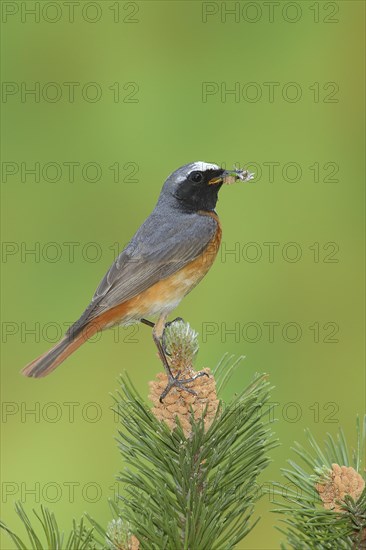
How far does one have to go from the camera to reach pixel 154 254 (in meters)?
3.75

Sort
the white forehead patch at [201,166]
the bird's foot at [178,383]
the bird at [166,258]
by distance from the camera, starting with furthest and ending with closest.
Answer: the white forehead patch at [201,166]
the bird at [166,258]
the bird's foot at [178,383]

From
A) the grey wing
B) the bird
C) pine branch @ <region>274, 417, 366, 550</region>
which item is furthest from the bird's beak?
pine branch @ <region>274, 417, 366, 550</region>

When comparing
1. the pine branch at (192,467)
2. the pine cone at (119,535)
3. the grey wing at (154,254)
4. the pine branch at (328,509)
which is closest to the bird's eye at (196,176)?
the grey wing at (154,254)

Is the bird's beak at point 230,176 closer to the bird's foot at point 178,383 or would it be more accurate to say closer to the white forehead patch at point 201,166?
the white forehead patch at point 201,166

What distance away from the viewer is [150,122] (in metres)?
4.83

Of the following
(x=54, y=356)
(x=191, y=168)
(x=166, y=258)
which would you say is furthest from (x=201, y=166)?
(x=54, y=356)

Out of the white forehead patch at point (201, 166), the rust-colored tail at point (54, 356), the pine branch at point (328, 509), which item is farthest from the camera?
the white forehead patch at point (201, 166)

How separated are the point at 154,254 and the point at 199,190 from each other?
14.8 inches

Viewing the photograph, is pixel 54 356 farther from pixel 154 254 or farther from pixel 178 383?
pixel 178 383

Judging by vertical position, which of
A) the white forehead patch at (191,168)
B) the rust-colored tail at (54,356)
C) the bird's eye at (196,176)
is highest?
the white forehead patch at (191,168)

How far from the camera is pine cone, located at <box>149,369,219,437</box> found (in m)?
2.14

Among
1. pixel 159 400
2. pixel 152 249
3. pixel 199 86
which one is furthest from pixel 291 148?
pixel 159 400

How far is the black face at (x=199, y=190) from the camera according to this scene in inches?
151

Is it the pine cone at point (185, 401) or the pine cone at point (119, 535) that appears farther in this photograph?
the pine cone at point (185, 401)
